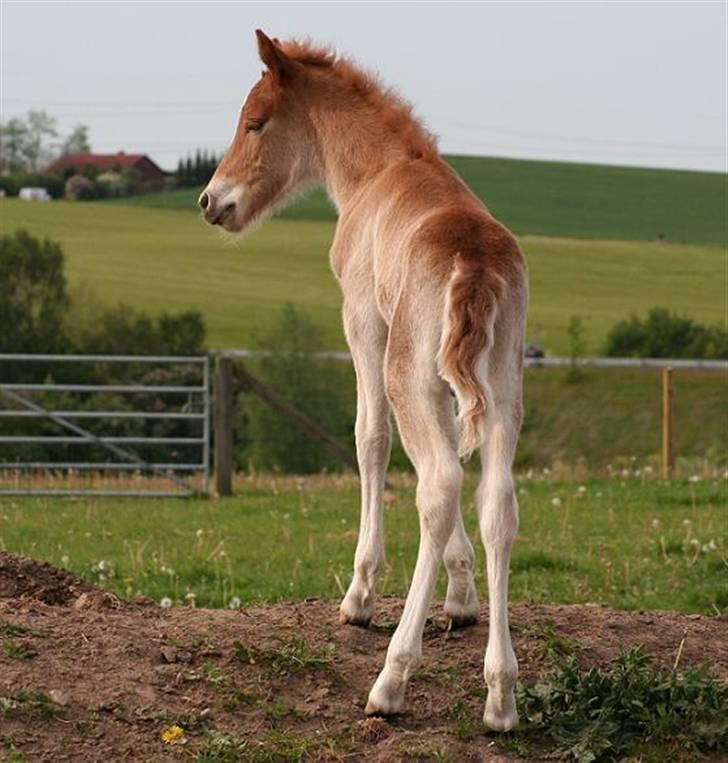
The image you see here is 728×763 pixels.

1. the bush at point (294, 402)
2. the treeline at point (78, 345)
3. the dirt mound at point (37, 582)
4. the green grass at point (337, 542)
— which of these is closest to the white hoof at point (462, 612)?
the dirt mound at point (37, 582)

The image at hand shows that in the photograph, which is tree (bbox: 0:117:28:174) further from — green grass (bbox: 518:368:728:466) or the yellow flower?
the yellow flower

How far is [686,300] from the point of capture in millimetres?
71062

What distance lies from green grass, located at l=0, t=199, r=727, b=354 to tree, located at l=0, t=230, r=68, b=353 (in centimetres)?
366

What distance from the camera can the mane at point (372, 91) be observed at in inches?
321

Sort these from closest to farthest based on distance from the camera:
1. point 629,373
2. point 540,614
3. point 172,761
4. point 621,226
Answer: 1. point 172,761
2. point 540,614
3. point 629,373
4. point 621,226

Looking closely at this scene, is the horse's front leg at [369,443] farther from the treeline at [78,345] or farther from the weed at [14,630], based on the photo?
the treeline at [78,345]

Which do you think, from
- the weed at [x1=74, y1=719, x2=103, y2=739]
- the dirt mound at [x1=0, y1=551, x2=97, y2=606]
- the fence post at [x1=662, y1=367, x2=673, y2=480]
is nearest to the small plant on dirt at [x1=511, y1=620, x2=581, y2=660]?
the weed at [x1=74, y1=719, x2=103, y2=739]

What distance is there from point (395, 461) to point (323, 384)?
43.8 ft

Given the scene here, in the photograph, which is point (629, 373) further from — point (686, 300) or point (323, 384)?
point (686, 300)

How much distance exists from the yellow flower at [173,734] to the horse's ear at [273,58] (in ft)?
11.4

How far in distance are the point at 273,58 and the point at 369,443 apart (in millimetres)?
2079

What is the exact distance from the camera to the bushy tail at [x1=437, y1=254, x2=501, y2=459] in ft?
21.1

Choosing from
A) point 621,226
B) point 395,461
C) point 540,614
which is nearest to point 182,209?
point 621,226

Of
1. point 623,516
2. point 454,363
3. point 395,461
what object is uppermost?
point 454,363
